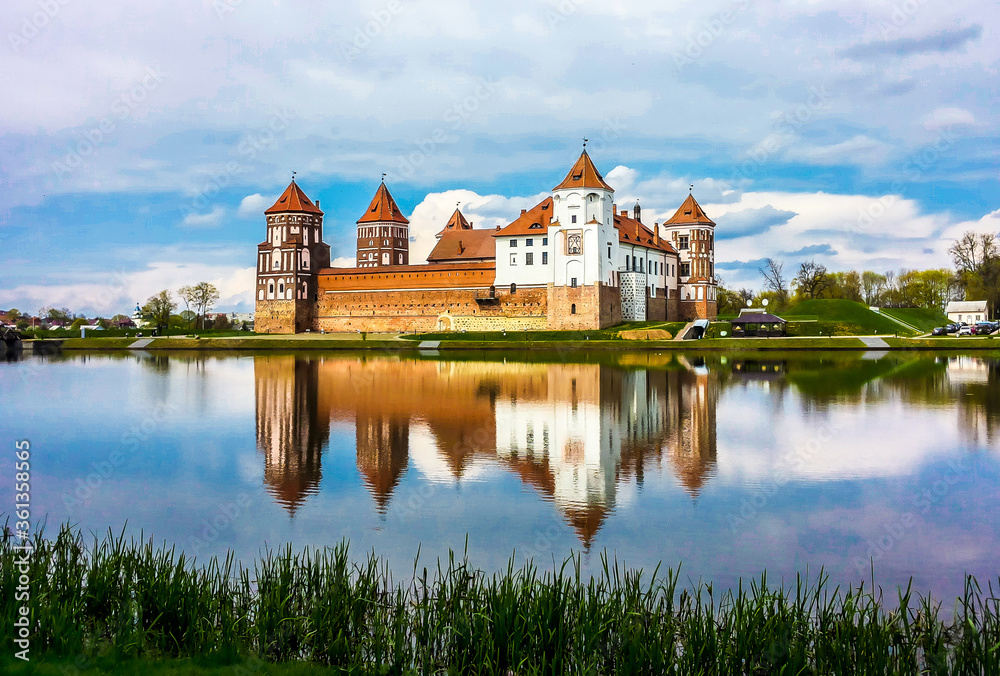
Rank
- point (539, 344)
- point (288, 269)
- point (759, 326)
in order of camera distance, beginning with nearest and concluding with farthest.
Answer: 1. point (539, 344)
2. point (759, 326)
3. point (288, 269)

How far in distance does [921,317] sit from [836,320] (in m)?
17.1

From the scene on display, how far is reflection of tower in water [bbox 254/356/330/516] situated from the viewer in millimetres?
10297

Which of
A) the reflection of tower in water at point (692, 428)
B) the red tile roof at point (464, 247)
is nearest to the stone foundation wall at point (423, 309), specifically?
the red tile roof at point (464, 247)

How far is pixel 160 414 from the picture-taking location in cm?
1772

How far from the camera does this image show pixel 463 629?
16.5ft

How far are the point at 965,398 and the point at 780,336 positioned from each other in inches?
1158

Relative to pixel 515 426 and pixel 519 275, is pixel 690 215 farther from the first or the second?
pixel 515 426

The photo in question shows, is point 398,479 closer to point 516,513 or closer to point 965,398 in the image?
point 516,513

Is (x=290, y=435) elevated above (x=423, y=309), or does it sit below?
below

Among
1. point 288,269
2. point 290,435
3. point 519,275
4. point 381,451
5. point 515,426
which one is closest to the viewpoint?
point 381,451

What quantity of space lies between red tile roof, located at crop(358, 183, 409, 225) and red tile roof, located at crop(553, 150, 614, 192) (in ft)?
91.2

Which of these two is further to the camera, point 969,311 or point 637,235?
point 969,311

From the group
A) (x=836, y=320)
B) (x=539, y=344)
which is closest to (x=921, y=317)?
(x=836, y=320)

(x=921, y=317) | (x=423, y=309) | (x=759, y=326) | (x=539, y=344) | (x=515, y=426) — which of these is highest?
(x=423, y=309)
